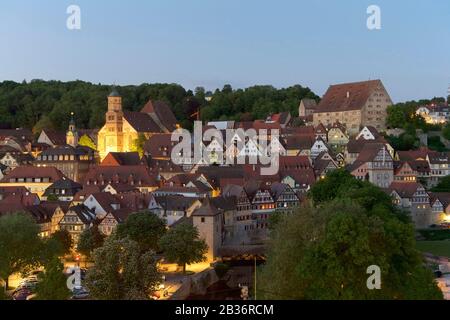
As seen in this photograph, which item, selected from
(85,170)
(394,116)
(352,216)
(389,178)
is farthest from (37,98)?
(352,216)

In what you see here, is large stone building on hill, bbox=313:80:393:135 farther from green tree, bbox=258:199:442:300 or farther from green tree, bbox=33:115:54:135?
green tree, bbox=258:199:442:300

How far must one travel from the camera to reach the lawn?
46.8m

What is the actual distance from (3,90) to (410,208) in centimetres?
6841

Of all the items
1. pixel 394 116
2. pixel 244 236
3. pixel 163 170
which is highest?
pixel 394 116

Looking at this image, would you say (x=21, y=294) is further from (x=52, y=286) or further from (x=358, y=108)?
(x=358, y=108)

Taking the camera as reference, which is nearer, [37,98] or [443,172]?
[443,172]

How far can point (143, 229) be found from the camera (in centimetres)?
4241

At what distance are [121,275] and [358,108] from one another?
4686 centimetres

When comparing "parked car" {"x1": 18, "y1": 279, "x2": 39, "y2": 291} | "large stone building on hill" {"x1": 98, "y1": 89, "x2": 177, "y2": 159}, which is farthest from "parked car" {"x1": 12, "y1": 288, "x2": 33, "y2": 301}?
"large stone building on hill" {"x1": 98, "y1": 89, "x2": 177, "y2": 159}

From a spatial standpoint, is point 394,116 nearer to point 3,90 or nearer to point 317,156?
point 317,156

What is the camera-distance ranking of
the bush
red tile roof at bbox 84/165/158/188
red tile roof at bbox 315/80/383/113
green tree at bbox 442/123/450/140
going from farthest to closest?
red tile roof at bbox 315/80/383/113 → green tree at bbox 442/123/450/140 → red tile roof at bbox 84/165/158/188 → the bush

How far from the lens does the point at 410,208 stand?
55.6 metres

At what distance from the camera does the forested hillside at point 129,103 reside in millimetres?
92750

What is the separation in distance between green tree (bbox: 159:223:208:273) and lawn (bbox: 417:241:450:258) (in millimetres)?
13984
